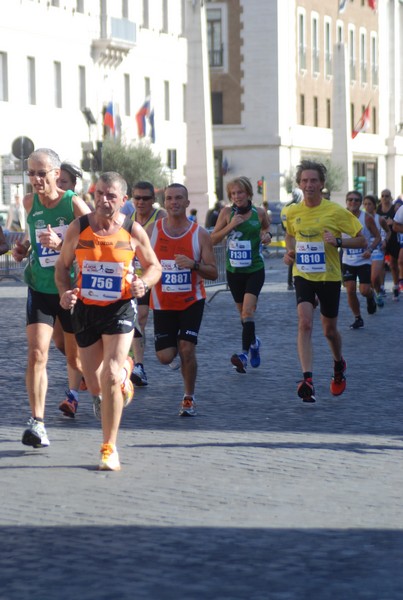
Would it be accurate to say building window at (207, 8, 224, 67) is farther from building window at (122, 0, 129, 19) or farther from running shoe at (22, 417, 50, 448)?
running shoe at (22, 417, 50, 448)

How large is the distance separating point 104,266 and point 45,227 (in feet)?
3.90

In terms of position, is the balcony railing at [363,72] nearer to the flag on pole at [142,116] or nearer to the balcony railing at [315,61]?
the balcony railing at [315,61]

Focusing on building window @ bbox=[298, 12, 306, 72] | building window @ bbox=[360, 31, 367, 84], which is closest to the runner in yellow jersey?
building window @ bbox=[298, 12, 306, 72]

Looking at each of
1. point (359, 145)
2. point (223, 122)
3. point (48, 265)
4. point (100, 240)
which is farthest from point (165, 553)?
point (359, 145)

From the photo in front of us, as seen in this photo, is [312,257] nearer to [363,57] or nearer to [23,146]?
[23,146]

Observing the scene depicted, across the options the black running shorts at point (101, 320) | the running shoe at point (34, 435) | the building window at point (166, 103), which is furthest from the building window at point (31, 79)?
the black running shorts at point (101, 320)

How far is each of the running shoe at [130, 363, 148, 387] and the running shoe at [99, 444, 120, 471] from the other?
427 cm

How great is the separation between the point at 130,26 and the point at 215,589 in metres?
53.2

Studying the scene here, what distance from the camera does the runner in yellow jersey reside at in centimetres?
1175

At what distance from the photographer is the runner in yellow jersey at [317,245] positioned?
11750mm

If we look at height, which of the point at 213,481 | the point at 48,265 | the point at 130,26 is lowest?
the point at 213,481

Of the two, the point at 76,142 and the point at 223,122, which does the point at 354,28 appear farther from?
the point at 76,142

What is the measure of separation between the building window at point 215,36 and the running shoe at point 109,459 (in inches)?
2693

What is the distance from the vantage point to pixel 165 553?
6.40m
